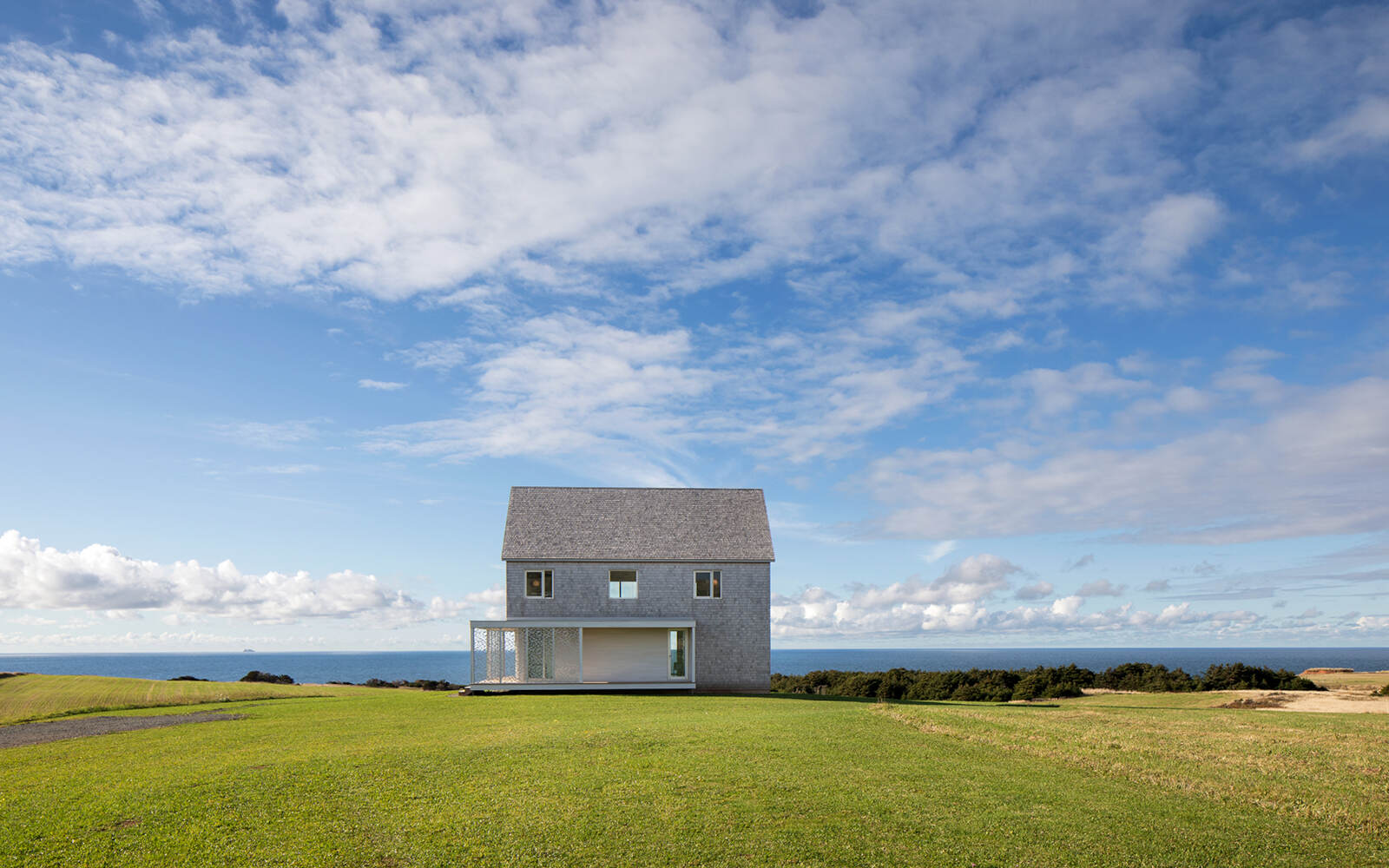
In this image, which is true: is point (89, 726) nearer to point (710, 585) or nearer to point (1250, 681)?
point (710, 585)

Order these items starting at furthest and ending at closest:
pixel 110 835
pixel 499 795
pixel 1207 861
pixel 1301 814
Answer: pixel 499 795 < pixel 1301 814 < pixel 110 835 < pixel 1207 861

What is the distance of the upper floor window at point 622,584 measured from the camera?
29.1 m

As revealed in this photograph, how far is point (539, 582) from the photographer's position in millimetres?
28812

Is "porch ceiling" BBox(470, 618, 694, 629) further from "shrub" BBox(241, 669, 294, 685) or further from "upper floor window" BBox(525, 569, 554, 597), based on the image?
"shrub" BBox(241, 669, 294, 685)

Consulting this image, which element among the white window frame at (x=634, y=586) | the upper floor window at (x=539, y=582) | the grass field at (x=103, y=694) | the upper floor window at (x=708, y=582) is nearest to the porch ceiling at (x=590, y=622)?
the upper floor window at (x=708, y=582)

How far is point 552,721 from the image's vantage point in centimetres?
1622

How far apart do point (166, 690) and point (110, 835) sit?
23.3m

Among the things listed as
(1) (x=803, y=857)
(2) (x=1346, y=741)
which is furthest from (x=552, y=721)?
(2) (x=1346, y=741)

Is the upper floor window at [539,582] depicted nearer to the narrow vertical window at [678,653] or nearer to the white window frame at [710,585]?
the narrow vertical window at [678,653]

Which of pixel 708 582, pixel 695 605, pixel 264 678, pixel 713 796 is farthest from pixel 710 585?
pixel 264 678

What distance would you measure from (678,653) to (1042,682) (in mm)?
13837

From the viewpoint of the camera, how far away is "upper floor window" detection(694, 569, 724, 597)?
1153 inches

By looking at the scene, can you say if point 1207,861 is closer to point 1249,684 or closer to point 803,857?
point 803,857

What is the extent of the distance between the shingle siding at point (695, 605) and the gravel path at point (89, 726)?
1078cm
